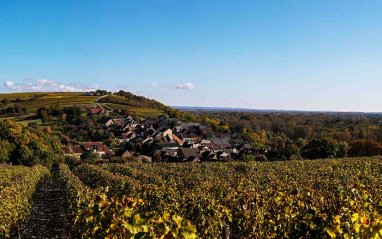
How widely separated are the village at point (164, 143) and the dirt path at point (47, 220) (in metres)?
29.6

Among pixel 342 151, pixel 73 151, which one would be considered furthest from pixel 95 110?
pixel 342 151

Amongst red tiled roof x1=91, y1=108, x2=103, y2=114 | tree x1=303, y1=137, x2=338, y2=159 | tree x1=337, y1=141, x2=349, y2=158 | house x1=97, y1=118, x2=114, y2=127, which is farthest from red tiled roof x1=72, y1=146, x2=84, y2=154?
tree x1=337, y1=141, x2=349, y2=158

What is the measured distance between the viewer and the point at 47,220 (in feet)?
53.8

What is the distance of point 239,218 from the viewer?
750cm

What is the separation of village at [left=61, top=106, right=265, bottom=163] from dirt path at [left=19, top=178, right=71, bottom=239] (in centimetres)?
2959

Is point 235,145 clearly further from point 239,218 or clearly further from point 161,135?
point 239,218

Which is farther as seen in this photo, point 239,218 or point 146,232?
point 239,218

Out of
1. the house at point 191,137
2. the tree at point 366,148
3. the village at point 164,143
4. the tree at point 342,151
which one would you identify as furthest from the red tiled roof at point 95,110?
the tree at point 366,148

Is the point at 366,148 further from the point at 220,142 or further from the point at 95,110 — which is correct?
the point at 95,110

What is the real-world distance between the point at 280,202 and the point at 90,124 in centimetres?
8314

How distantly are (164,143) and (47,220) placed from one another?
52.6 meters

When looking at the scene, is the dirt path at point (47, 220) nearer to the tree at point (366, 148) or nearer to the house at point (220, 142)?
the tree at point (366, 148)

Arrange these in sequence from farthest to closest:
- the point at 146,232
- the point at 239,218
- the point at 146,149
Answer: the point at 146,149 < the point at 239,218 < the point at 146,232

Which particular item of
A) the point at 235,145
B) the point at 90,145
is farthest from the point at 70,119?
the point at 235,145
